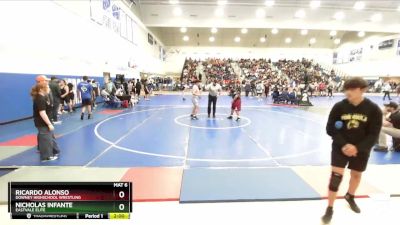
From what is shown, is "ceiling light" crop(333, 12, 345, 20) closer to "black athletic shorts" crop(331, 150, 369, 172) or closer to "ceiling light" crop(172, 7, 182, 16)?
"ceiling light" crop(172, 7, 182, 16)

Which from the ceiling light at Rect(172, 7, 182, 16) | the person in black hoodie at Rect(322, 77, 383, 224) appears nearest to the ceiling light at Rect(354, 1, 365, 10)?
the ceiling light at Rect(172, 7, 182, 16)

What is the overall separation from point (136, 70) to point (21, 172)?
19091mm

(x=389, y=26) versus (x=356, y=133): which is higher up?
(x=389, y=26)

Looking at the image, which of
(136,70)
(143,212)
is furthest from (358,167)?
(136,70)

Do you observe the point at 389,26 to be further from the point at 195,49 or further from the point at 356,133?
the point at 356,133

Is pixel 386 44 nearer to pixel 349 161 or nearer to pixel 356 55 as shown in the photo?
pixel 356 55

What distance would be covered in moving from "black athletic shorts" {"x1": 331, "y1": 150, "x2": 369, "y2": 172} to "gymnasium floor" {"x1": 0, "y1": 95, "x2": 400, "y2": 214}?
80 cm

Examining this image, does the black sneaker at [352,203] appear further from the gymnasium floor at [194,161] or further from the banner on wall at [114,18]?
the banner on wall at [114,18]

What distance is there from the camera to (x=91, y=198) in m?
2.33
